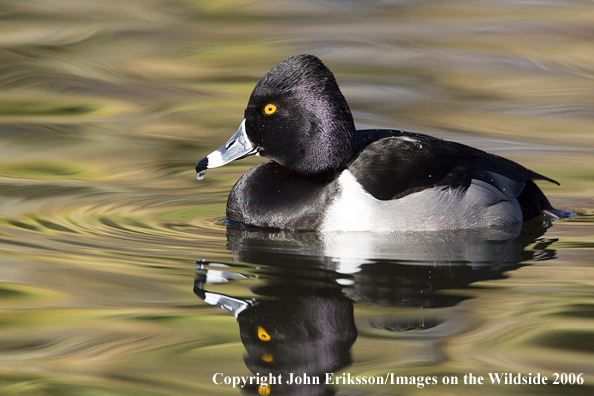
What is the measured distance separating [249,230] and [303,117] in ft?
3.00

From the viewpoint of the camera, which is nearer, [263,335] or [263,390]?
[263,390]

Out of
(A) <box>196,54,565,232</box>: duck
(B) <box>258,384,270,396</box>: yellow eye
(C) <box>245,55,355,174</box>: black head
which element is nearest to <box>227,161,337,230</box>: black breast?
(A) <box>196,54,565,232</box>: duck

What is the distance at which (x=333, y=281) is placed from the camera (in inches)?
194

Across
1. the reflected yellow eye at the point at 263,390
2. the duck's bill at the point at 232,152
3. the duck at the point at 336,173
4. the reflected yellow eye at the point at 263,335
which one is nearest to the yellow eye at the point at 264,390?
the reflected yellow eye at the point at 263,390

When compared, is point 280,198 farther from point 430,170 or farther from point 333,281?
point 333,281

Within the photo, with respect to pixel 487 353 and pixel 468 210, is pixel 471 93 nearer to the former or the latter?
pixel 468 210

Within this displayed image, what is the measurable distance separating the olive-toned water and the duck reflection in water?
0.02 m

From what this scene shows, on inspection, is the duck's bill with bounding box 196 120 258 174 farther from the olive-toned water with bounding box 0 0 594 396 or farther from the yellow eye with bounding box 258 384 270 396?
the yellow eye with bounding box 258 384 270 396

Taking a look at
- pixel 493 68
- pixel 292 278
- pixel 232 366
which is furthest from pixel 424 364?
pixel 493 68

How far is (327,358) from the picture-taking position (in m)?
3.93

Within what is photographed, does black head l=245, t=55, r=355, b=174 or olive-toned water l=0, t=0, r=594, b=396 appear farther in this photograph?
black head l=245, t=55, r=355, b=174

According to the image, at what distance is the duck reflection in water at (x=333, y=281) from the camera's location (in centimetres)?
397

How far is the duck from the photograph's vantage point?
6.09 meters

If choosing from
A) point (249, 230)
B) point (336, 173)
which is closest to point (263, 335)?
point (249, 230)
